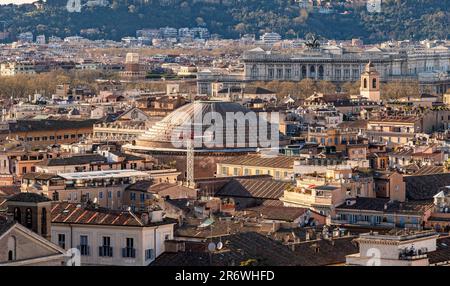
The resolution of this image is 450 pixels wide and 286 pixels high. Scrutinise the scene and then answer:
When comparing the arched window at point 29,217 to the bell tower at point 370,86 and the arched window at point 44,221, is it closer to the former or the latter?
the arched window at point 44,221

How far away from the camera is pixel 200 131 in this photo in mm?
44094

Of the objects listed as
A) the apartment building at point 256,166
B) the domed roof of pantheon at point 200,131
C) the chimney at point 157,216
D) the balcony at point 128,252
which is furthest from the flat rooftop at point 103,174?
the balcony at point 128,252

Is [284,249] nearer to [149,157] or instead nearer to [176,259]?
[176,259]

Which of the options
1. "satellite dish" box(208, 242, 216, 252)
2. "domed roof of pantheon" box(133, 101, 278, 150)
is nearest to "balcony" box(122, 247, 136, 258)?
"satellite dish" box(208, 242, 216, 252)

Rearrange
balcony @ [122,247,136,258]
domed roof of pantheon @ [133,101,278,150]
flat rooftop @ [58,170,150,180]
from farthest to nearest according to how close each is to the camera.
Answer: domed roof of pantheon @ [133,101,278,150] → flat rooftop @ [58,170,150,180] → balcony @ [122,247,136,258]

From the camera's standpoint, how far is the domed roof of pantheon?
4375 centimetres

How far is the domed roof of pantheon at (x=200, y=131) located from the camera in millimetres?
43750

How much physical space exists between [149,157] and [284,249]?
21563 mm

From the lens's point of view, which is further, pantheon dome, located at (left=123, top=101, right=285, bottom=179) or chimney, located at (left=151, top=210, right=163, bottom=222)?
pantheon dome, located at (left=123, top=101, right=285, bottom=179)

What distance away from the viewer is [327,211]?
2881 centimetres

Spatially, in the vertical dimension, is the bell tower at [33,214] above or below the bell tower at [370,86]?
above

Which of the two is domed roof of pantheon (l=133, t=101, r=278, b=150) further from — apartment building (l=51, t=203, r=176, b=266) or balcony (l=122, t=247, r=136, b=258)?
balcony (l=122, t=247, r=136, b=258)

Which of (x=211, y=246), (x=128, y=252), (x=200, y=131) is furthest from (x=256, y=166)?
(x=128, y=252)
